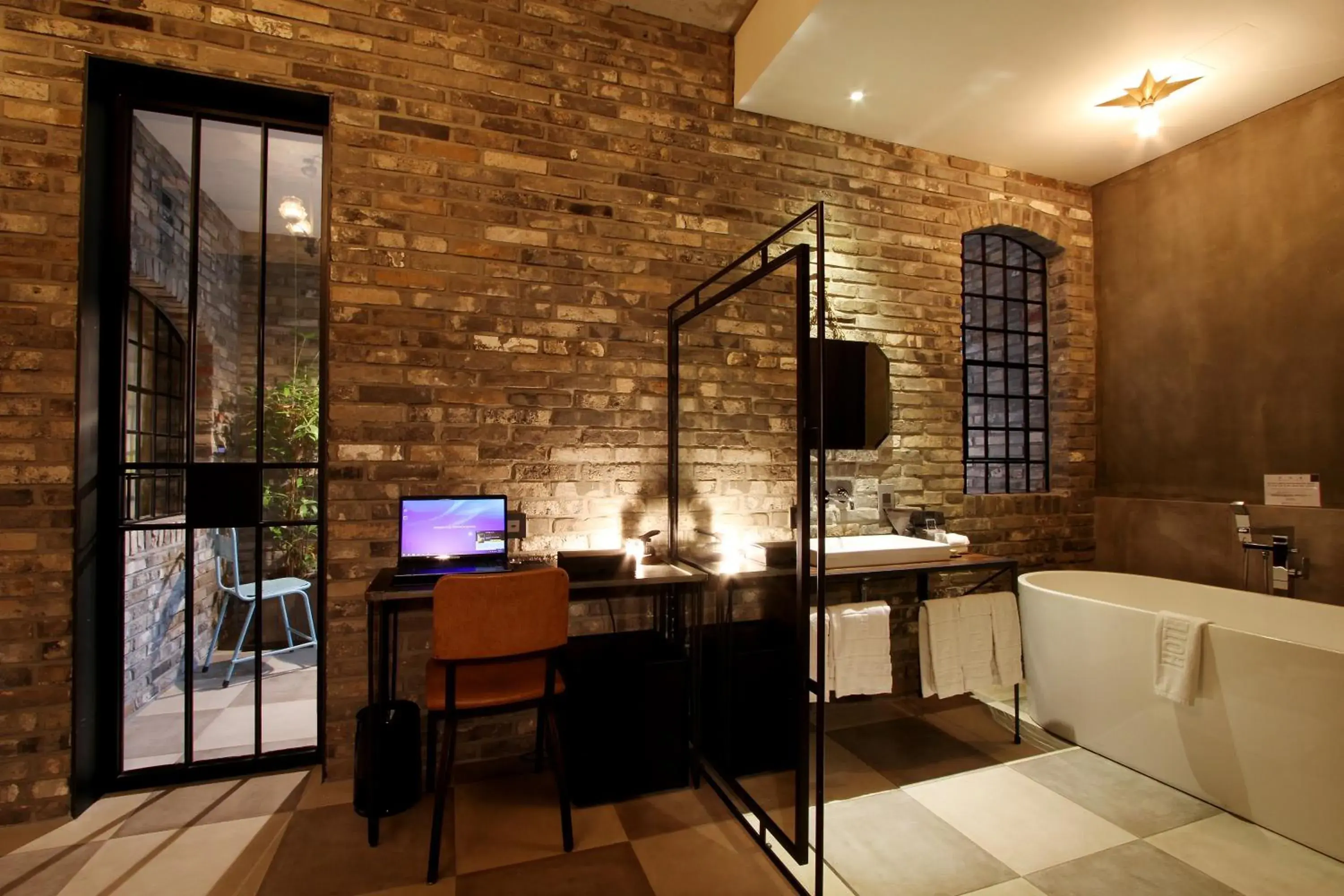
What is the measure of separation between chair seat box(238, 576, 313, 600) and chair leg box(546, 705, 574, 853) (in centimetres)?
246

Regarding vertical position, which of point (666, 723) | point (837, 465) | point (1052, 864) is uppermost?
point (837, 465)

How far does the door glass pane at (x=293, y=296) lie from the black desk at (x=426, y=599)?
0.91m

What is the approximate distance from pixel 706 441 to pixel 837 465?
814 millimetres

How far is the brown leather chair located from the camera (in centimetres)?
201

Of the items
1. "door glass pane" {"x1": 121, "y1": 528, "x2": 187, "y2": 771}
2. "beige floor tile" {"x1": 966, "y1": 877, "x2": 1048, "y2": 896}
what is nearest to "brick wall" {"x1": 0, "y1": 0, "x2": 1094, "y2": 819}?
"door glass pane" {"x1": 121, "y1": 528, "x2": 187, "y2": 771}

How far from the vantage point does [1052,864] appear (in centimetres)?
212

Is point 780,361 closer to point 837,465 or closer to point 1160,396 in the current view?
point 837,465

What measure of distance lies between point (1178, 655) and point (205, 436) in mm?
4260

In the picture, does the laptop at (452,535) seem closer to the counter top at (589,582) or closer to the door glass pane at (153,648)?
the counter top at (589,582)

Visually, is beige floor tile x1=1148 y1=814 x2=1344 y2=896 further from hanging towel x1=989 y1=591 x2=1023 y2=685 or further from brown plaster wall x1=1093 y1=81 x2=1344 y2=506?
brown plaster wall x1=1093 y1=81 x2=1344 y2=506

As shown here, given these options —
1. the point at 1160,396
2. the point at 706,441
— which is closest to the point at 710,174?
the point at 706,441

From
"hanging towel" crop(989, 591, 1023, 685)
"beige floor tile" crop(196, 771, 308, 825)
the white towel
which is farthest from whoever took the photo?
"hanging towel" crop(989, 591, 1023, 685)

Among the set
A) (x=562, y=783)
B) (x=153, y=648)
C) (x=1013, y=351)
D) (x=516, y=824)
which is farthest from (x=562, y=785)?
(x=1013, y=351)

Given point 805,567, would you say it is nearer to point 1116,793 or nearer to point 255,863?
point 1116,793
